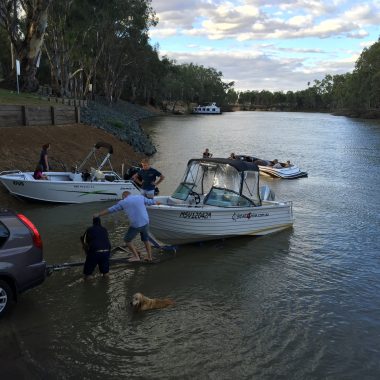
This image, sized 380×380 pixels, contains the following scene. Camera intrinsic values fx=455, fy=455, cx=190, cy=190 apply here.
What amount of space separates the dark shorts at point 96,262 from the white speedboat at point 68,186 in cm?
768

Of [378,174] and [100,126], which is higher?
[100,126]

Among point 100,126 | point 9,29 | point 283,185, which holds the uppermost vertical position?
point 9,29

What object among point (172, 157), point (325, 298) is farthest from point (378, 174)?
point (325, 298)

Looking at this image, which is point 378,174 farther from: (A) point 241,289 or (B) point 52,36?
(B) point 52,36

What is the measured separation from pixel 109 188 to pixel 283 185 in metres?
11.3

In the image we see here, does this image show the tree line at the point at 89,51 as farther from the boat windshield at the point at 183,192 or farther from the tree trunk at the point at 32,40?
the boat windshield at the point at 183,192

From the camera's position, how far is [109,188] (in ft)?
57.3

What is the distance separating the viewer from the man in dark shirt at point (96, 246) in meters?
9.01

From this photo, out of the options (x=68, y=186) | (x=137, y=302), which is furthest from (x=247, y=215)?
(x=68, y=186)

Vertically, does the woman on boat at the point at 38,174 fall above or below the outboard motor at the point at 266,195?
above

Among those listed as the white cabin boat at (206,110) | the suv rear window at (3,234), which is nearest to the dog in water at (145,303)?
the suv rear window at (3,234)

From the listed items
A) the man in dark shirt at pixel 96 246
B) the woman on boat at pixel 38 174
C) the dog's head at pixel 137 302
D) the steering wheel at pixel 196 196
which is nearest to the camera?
the dog's head at pixel 137 302

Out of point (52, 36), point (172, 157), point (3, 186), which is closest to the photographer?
point (3, 186)

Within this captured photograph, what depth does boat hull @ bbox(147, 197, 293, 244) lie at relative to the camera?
11.8 meters
